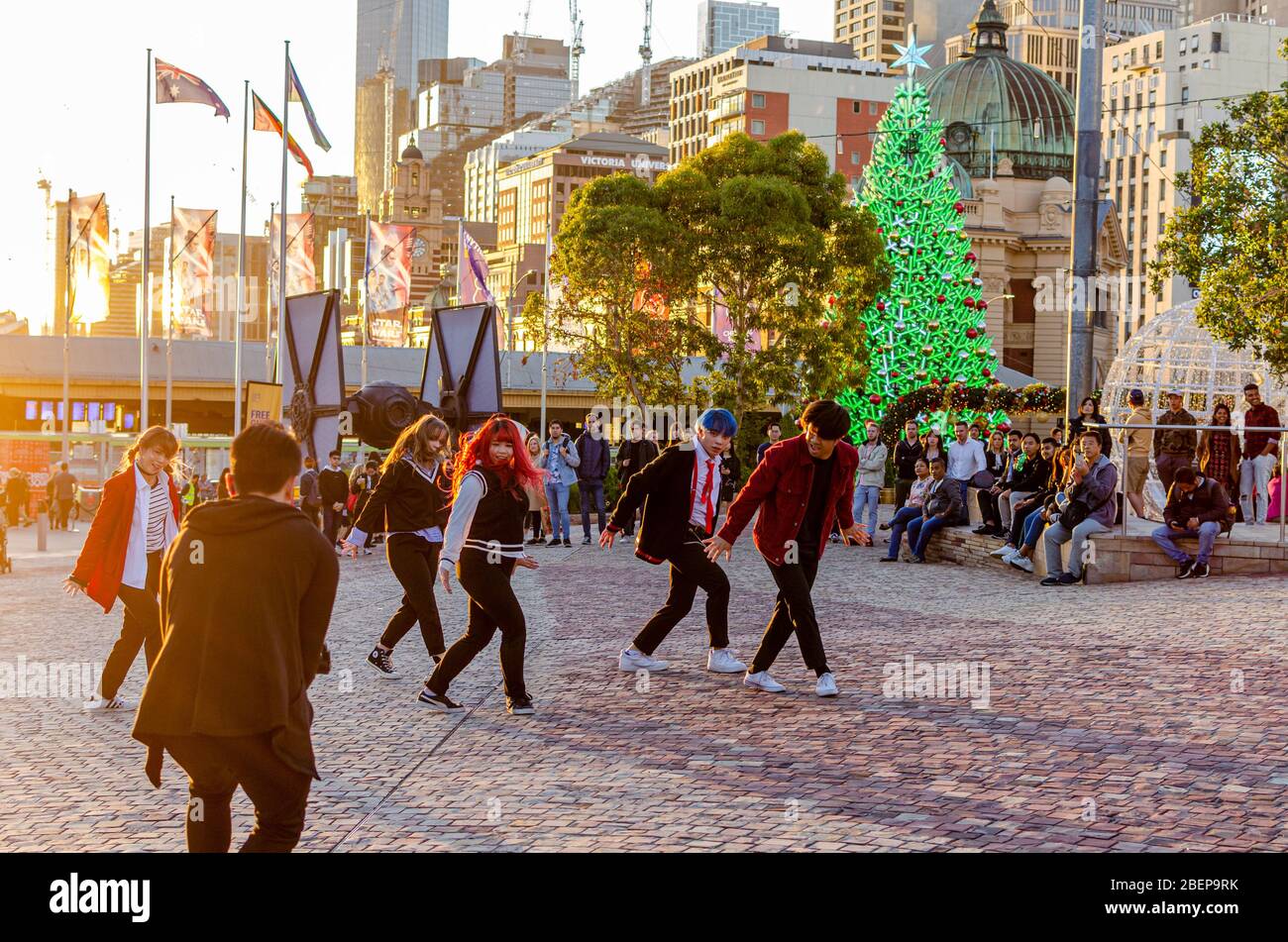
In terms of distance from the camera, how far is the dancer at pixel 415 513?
1066 centimetres

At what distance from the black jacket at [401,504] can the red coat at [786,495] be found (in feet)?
6.59

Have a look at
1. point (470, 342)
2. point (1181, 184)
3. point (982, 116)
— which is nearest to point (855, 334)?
point (1181, 184)

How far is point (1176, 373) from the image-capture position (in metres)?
31.1

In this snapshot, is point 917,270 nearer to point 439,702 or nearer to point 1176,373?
point 1176,373

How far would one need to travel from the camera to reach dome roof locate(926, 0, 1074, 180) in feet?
272

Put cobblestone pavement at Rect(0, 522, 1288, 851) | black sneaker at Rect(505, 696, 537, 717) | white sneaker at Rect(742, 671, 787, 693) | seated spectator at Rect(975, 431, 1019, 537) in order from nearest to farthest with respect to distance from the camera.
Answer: cobblestone pavement at Rect(0, 522, 1288, 851)
black sneaker at Rect(505, 696, 537, 717)
white sneaker at Rect(742, 671, 787, 693)
seated spectator at Rect(975, 431, 1019, 537)

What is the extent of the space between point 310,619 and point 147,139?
1388 inches

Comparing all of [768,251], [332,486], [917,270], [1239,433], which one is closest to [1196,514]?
[1239,433]

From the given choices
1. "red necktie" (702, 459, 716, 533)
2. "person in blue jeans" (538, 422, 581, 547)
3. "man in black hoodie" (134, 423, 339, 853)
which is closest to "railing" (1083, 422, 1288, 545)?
"red necktie" (702, 459, 716, 533)

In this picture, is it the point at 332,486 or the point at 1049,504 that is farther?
the point at 332,486

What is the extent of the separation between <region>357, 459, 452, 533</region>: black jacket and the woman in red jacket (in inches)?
49.3

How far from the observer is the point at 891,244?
160 feet

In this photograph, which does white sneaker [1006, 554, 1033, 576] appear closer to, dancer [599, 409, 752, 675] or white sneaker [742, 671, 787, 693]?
dancer [599, 409, 752, 675]

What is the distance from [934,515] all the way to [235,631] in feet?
54.8
